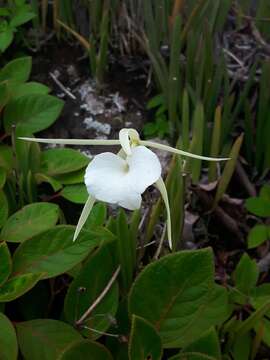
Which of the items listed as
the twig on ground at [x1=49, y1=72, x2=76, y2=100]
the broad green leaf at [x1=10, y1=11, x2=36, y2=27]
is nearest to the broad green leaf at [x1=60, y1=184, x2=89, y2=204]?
the twig on ground at [x1=49, y1=72, x2=76, y2=100]

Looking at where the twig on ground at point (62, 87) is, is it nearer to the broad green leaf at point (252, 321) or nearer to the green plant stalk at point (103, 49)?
the green plant stalk at point (103, 49)

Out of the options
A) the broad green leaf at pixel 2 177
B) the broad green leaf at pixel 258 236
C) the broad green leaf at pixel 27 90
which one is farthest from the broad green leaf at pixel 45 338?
the broad green leaf at pixel 27 90

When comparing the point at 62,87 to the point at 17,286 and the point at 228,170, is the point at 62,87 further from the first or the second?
the point at 17,286

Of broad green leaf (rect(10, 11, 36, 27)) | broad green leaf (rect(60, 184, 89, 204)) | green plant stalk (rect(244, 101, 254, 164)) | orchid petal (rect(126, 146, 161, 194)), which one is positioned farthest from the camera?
broad green leaf (rect(10, 11, 36, 27))

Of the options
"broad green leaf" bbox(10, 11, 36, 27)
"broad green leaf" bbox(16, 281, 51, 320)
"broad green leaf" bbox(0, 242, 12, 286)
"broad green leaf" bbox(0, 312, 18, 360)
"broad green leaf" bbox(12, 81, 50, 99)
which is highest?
"broad green leaf" bbox(10, 11, 36, 27)

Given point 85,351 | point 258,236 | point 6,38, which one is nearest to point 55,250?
point 85,351

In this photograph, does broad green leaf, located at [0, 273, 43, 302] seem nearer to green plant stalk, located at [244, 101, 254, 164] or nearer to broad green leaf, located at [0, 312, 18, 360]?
broad green leaf, located at [0, 312, 18, 360]

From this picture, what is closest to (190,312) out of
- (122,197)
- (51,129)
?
(122,197)
